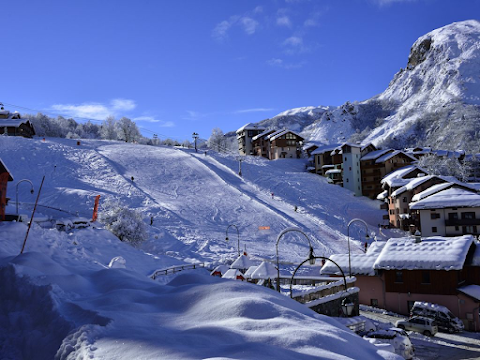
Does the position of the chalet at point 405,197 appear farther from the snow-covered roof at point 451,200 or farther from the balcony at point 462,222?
the balcony at point 462,222

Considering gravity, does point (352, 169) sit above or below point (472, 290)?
above

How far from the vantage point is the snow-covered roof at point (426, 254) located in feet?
96.6

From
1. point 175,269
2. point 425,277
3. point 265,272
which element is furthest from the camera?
point 175,269

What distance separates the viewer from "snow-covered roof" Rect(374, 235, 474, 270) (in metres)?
29.5

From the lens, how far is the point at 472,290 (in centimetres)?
2912

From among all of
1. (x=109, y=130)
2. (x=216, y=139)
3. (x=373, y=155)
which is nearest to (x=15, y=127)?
(x=109, y=130)

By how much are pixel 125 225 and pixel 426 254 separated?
26562mm

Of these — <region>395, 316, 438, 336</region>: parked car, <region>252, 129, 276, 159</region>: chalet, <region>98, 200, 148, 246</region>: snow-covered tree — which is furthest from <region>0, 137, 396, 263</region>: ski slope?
<region>252, 129, 276, 159</region>: chalet

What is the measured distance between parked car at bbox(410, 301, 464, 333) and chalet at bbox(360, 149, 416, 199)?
50.1 meters

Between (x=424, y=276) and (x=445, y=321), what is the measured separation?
12.8 ft

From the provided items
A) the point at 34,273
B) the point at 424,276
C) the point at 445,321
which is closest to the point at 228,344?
the point at 34,273

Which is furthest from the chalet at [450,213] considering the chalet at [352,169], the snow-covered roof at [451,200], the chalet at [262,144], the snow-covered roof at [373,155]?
the chalet at [262,144]

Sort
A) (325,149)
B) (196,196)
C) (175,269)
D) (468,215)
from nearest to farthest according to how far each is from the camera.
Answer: (175,269), (468,215), (196,196), (325,149)

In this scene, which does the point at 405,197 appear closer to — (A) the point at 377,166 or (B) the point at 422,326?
(A) the point at 377,166
